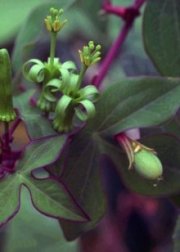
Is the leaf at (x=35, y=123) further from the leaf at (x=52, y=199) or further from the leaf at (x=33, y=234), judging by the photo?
the leaf at (x=33, y=234)

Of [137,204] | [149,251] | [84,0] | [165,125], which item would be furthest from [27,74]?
[137,204]

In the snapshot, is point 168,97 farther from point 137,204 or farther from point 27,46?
point 137,204

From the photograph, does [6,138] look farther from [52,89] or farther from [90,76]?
[90,76]

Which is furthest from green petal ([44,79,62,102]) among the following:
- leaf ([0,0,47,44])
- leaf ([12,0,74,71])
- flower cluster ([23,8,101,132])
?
leaf ([0,0,47,44])

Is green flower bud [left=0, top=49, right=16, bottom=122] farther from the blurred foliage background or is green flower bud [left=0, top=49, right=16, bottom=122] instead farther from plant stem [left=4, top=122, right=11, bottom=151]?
the blurred foliage background

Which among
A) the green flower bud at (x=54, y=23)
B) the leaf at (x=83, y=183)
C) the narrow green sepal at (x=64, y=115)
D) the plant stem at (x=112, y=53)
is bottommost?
the leaf at (x=83, y=183)

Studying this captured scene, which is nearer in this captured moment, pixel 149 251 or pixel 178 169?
pixel 178 169

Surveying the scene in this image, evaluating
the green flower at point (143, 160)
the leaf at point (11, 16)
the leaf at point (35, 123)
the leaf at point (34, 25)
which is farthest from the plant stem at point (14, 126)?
the leaf at point (11, 16)
